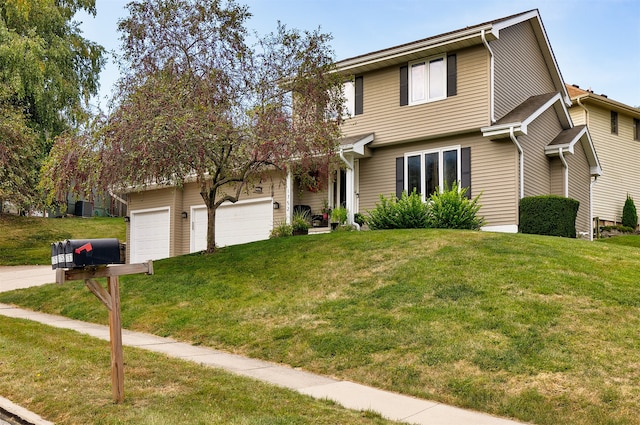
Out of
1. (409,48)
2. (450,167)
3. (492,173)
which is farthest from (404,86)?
(492,173)

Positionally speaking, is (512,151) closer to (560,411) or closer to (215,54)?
(215,54)

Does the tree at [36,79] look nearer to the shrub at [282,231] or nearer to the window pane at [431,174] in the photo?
the shrub at [282,231]

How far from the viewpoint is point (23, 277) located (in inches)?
706

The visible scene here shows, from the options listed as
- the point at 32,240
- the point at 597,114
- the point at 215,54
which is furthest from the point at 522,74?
the point at 32,240

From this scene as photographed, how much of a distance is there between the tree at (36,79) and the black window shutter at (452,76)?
13.5 meters

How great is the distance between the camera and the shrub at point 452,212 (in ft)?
49.4

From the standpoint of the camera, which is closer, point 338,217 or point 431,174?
point 431,174

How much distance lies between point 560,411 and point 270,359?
12.7 ft

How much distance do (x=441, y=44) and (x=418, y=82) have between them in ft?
4.47

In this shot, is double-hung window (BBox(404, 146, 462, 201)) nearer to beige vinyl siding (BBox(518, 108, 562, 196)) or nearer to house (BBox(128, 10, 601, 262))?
house (BBox(128, 10, 601, 262))

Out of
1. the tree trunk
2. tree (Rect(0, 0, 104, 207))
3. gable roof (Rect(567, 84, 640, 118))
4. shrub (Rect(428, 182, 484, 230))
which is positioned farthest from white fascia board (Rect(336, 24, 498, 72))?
tree (Rect(0, 0, 104, 207))

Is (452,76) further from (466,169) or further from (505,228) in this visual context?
(505,228)

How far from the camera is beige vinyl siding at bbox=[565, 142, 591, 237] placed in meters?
18.9

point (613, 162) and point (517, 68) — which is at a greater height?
point (517, 68)
